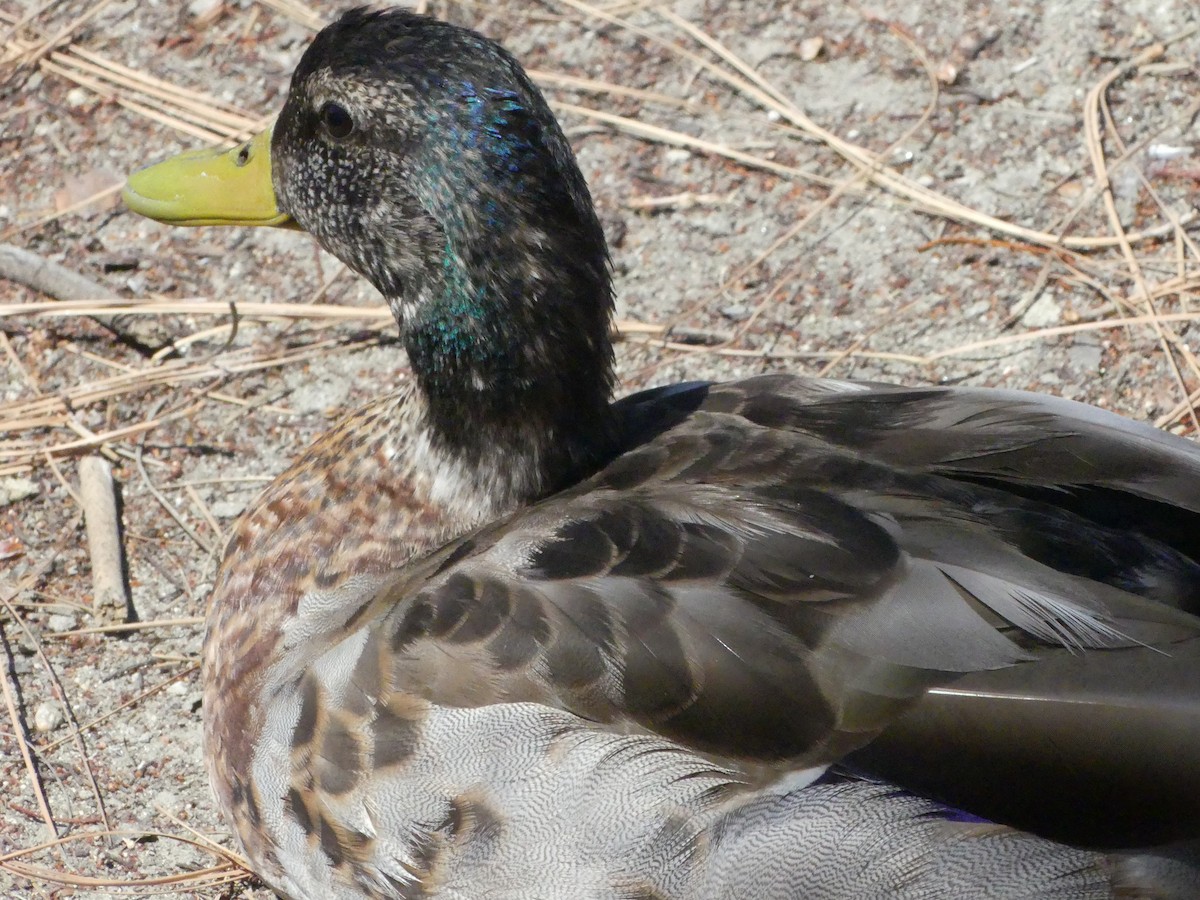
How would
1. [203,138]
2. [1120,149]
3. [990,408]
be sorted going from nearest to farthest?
[990,408]
[1120,149]
[203,138]

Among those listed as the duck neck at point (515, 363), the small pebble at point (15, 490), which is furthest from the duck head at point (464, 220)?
the small pebble at point (15, 490)

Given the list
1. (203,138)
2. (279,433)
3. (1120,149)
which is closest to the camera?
(279,433)

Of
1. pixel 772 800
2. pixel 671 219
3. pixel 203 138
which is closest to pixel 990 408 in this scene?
pixel 772 800

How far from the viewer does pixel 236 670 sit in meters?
2.81

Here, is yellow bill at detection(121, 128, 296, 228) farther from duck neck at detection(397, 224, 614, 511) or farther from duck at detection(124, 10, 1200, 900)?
duck neck at detection(397, 224, 614, 511)

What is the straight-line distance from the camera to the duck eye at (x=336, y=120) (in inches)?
105

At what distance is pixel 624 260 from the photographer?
14.1ft

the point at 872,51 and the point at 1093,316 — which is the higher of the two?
the point at 872,51

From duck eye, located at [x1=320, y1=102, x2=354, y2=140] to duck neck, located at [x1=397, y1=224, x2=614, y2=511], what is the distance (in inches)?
12.2

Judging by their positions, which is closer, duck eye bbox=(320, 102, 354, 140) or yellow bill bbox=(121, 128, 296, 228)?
duck eye bbox=(320, 102, 354, 140)

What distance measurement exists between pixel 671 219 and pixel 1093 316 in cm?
125

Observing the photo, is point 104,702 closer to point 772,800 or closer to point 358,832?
point 358,832

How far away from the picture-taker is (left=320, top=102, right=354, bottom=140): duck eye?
8.75 ft

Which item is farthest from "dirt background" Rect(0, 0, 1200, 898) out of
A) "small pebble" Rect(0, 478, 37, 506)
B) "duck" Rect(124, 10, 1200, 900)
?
"duck" Rect(124, 10, 1200, 900)
